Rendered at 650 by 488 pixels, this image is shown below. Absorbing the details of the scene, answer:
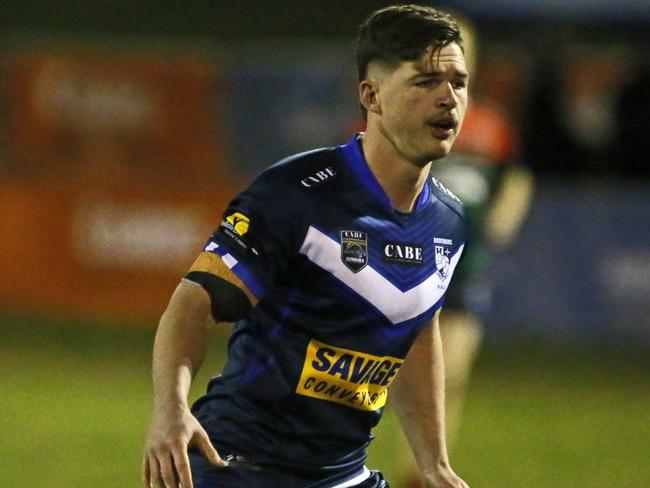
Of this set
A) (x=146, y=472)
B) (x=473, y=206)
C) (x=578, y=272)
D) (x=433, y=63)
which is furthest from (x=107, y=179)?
(x=146, y=472)

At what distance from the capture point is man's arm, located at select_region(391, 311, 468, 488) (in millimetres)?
4754

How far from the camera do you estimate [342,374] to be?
175 inches

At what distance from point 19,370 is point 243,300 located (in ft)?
26.1

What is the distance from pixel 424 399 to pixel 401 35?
114 cm

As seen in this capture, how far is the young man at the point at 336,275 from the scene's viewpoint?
4.25 metres

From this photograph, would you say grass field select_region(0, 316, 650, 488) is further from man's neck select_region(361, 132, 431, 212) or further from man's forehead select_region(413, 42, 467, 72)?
man's forehead select_region(413, 42, 467, 72)

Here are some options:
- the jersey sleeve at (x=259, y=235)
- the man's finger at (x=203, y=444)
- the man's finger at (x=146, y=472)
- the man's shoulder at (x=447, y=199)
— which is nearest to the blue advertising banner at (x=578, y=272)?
the man's shoulder at (x=447, y=199)

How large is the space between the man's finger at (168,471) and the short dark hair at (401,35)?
4.34 ft

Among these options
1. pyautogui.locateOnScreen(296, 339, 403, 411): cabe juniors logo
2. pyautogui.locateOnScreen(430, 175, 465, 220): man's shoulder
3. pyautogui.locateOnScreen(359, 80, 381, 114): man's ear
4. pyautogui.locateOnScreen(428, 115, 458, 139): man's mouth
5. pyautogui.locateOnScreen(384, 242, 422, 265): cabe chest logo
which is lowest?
pyautogui.locateOnScreen(296, 339, 403, 411): cabe juniors logo

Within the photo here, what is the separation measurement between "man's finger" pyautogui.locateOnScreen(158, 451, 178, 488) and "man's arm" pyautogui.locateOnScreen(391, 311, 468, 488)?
1.23m

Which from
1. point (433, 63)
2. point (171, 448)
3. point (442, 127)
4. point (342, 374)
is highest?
point (433, 63)

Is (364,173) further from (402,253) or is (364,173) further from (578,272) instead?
(578,272)

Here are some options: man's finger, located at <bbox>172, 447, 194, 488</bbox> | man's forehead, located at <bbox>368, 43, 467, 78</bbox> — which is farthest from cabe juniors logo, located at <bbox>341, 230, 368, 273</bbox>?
man's finger, located at <bbox>172, 447, 194, 488</bbox>

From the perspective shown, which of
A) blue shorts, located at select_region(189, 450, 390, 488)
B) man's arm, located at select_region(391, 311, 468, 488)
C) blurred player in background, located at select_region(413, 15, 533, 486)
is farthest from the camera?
blurred player in background, located at select_region(413, 15, 533, 486)
